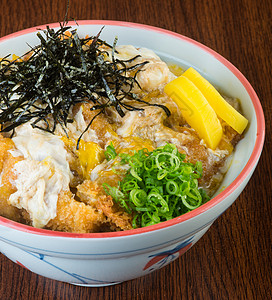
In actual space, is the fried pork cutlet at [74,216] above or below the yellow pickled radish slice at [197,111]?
below

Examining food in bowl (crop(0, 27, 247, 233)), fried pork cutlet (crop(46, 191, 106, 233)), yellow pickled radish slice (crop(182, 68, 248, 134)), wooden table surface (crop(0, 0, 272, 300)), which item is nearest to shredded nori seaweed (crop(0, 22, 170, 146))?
food in bowl (crop(0, 27, 247, 233))

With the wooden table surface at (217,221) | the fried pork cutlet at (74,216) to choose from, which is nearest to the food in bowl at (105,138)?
the fried pork cutlet at (74,216)

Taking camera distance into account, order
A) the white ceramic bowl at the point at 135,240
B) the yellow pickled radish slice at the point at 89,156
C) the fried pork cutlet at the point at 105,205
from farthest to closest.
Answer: the yellow pickled radish slice at the point at 89,156 → the fried pork cutlet at the point at 105,205 → the white ceramic bowl at the point at 135,240

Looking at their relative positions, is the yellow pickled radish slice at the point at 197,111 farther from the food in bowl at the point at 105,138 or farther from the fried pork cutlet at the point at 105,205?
the fried pork cutlet at the point at 105,205

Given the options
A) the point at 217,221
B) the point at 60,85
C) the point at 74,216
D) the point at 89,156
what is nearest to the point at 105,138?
the point at 89,156

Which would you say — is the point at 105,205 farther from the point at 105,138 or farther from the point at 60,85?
the point at 60,85

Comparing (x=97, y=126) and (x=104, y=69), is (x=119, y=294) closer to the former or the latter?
(x=97, y=126)
